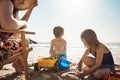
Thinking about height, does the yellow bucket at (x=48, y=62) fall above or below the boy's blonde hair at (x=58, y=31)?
below

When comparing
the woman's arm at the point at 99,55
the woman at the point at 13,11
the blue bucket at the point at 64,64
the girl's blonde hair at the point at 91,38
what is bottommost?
the blue bucket at the point at 64,64

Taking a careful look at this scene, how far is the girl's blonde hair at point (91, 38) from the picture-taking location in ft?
15.5

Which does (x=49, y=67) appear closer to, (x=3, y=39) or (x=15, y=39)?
(x=15, y=39)

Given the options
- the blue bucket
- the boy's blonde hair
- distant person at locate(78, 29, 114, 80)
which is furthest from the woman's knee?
the boy's blonde hair

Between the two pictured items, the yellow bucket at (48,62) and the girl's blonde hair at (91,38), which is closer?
the girl's blonde hair at (91,38)

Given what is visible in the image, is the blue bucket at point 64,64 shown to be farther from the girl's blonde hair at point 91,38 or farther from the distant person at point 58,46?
the girl's blonde hair at point 91,38

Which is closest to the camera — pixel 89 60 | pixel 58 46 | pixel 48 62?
pixel 89 60

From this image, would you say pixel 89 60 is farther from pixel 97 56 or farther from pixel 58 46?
pixel 58 46

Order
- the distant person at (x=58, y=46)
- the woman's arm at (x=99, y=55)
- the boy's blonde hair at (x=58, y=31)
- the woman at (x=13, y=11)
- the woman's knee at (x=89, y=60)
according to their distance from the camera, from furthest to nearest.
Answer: the distant person at (x=58, y=46)
the boy's blonde hair at (x=58, y=31)
the woman's knee at (x=89, y=60)
the woman's arm at (x=99, y=55)
the woman at (x=13, y=11)

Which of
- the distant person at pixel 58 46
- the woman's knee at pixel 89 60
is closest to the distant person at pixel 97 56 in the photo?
the woman's knee at pixel 89 60

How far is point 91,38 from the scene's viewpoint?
15.6 ft

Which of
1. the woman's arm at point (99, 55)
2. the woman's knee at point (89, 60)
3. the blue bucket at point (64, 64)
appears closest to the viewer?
the woman's arm at point (99, 55)

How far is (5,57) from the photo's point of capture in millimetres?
4145

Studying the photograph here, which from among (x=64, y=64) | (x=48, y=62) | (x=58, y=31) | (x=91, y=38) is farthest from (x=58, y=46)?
(x=91, y=38)
